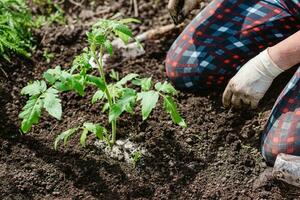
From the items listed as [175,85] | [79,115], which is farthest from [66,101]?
[175,85]

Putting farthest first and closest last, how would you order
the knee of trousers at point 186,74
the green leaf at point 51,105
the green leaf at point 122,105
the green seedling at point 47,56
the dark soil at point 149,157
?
the green seedling at point 47,56
the knee of trousers at point 186,74
the dark soil at point 149,157
the green leaf at point 122,105
the green leaf at point 51,105

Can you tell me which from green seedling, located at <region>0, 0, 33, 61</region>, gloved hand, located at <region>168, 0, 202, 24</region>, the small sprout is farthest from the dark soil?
gloved hand, located at <region>168, 0, 202, 24</region>

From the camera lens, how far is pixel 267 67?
2611 millimetres

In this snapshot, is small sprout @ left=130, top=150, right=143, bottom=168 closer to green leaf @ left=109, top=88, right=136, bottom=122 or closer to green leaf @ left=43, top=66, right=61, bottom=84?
green leaf @ left=109, top=88, right=136, bottom=122

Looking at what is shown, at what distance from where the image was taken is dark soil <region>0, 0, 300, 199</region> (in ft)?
7.98

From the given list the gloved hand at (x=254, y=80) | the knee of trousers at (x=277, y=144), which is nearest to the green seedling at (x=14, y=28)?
the gloved hand at (x=254, y=80)

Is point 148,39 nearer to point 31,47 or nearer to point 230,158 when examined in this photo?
point 31,47

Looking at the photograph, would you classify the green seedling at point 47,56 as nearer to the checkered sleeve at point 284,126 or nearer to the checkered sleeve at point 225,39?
the checkered sleeve at point 225,39

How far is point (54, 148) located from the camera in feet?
8.51

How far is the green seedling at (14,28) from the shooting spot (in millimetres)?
2848

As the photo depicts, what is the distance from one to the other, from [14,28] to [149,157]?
3.34 ft

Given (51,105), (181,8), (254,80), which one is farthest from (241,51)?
(51,105)

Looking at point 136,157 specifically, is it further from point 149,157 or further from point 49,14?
point 49,14

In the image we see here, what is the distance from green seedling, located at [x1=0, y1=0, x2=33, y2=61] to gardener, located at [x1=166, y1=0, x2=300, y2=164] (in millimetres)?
779
